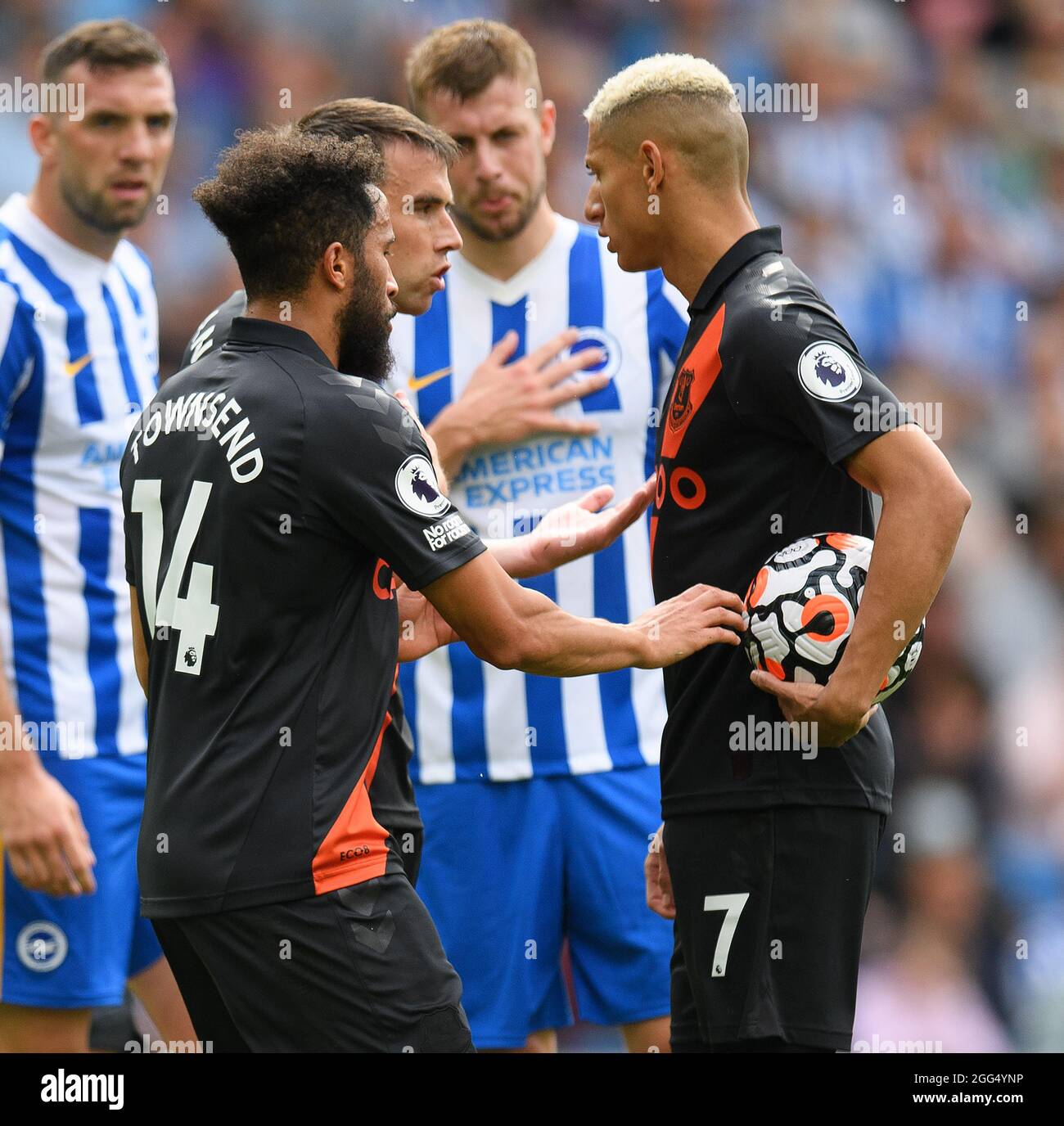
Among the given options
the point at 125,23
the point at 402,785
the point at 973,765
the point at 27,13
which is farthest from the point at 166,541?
the point at 27,13

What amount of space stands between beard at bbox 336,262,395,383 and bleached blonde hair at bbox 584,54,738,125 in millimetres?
737

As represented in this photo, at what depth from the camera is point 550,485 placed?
4512 millimetres

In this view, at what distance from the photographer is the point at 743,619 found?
3100mm

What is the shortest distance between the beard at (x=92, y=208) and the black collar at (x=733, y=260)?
2.14 metres

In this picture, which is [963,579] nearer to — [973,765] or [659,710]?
[973,765]

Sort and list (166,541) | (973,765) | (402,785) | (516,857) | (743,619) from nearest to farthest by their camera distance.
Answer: (166,541) < (743,619) < (402,785) < (516,857) < (973,765)

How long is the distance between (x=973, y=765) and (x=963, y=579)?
81 centimetres

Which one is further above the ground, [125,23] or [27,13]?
[27,13]

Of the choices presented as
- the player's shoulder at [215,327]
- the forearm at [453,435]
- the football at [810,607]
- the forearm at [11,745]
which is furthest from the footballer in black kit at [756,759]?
the forearm at [11,745]

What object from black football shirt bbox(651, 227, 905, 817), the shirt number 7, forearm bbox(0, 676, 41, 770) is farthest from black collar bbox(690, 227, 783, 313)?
forearm bbox(0, 676, 41, 770)

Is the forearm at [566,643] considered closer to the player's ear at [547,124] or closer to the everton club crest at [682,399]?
the everton club crest at [682,399]

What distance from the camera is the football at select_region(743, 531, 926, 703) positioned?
9.84 ft

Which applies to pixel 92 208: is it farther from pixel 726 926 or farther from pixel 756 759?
pixel 726 926

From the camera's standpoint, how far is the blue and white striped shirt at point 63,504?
4.45 metres
